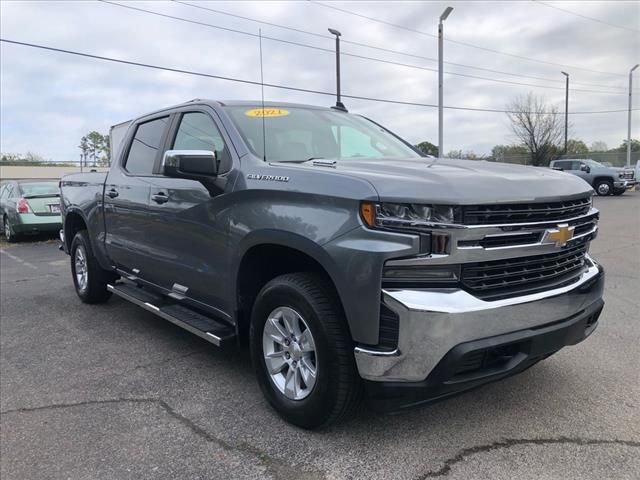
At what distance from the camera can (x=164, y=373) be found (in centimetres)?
403

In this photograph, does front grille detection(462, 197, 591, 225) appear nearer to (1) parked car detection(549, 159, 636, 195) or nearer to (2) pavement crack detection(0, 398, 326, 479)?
(2) pavement crack detection(0, 398, 326, 479)

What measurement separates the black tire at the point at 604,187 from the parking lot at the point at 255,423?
23314 mm

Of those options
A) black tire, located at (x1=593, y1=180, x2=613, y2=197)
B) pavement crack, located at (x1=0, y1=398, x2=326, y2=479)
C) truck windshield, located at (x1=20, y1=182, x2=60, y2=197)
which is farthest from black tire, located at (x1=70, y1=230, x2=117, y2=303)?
black tire, located at (x1=593, y1=180, x2=613, y2=197)

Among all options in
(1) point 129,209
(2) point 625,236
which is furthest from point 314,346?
(2) point 625,236

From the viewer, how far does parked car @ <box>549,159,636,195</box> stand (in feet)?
81.3

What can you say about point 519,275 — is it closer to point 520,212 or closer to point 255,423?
point 520,212

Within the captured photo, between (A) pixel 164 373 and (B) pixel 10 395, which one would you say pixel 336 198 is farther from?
(B) pixel 10 395

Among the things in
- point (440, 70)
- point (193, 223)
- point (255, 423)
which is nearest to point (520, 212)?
point (255, 423)

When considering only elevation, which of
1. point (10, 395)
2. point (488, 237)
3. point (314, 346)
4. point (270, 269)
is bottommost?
point (10, 395)

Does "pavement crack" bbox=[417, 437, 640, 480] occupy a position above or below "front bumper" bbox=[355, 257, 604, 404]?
below

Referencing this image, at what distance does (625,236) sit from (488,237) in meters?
9.46

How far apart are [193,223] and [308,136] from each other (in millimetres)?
1050

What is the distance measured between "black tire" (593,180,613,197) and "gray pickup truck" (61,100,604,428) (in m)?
24.7

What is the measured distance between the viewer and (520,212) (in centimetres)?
265
